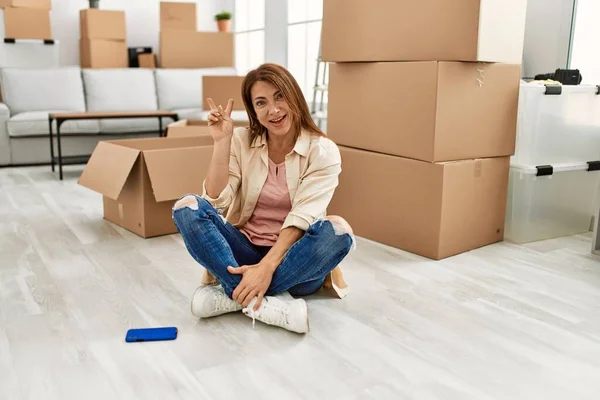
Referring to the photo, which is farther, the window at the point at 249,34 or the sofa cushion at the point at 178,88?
the window at the point at 249,34

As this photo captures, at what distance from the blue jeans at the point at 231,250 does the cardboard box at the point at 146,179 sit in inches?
36.6

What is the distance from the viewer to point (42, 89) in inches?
200

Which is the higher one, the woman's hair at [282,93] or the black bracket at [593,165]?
the woman's hair at [282,93]

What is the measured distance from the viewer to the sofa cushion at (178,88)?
18.2 ft

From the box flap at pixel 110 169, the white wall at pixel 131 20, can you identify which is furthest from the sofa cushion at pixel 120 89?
the box flap at pixel 110 169

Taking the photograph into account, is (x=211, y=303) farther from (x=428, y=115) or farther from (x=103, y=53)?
(x=103, y=53)

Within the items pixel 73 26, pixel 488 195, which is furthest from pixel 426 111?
pixel 73 26

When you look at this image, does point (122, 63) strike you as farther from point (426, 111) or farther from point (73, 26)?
point (426, 111)

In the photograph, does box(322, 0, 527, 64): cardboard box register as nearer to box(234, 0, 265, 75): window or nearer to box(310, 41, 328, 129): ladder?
box(310, 41, 328, 129): ladder

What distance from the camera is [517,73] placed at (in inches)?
100.0

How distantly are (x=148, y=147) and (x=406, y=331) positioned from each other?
5.97ft

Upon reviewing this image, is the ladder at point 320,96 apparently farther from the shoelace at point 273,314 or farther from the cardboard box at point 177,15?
the shoelace at point 273,314

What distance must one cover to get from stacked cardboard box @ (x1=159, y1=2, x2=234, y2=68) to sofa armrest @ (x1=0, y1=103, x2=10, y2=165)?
1.69 m

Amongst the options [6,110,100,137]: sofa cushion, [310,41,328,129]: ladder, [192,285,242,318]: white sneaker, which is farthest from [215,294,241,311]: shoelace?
[6,110,100,137]: sofa cushion
